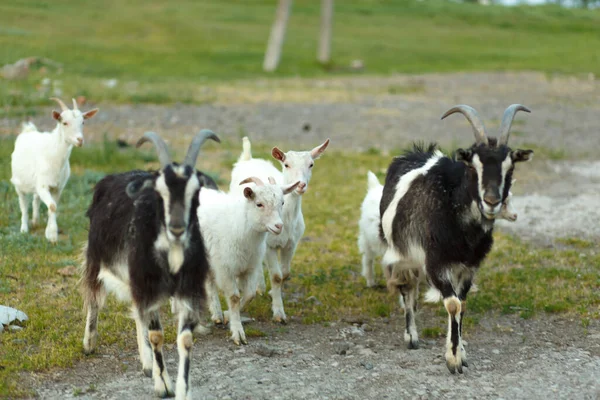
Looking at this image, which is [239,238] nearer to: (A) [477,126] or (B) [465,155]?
(B) [465,155]

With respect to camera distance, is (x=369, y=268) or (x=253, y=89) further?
(x=253, y=89)

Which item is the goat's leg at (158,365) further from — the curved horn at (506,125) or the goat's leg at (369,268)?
the goat's leg at (369,268)

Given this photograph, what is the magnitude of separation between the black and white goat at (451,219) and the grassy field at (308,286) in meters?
0.90

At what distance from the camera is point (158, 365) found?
5.86m

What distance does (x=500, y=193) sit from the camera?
6.07 m

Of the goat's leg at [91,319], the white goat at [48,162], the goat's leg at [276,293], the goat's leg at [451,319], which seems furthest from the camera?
the white goat at [48,162]

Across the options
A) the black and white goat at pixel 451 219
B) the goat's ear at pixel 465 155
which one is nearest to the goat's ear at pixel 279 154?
the black and white goat at pixel 451 219

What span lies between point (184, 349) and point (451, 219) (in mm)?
2468

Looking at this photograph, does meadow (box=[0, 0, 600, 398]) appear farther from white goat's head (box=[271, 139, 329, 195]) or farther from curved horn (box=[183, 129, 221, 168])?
curved horn (box=[183, 129, 221, 168])

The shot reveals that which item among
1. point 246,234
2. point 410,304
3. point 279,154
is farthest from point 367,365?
point 279,154

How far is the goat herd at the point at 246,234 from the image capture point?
571 cm

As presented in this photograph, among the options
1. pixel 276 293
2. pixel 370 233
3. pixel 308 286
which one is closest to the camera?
pixel 276 293

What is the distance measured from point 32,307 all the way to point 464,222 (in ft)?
13.8

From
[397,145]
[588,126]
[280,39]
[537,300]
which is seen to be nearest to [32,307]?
[537,300]
